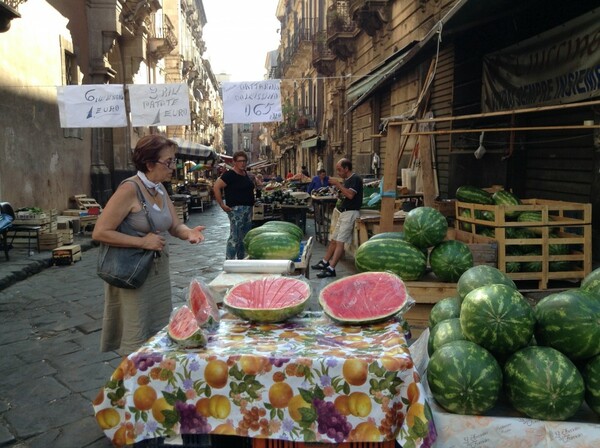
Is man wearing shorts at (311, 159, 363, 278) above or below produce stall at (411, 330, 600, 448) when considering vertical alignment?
above

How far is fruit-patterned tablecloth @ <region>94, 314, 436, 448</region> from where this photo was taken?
6.33 ft

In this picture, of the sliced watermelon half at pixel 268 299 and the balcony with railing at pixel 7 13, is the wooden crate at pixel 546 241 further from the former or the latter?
the balcony with railing at pixel 7 13

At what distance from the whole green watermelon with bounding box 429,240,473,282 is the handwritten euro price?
5.42 metres

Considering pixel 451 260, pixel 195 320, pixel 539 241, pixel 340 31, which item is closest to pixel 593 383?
pixel 195 320

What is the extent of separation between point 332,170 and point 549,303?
22.8 metres

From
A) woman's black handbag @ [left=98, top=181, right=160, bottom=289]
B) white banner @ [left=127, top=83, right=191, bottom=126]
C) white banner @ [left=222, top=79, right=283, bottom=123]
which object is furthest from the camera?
white banner @ [left=222, top=79, right=283, bottom=123]

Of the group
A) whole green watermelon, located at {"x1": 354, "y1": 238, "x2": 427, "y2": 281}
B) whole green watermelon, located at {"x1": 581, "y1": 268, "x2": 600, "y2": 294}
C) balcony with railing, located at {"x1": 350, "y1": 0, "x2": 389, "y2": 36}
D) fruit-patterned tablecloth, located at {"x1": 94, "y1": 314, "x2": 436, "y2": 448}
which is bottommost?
fruit-patterned tablecloth, located at {"x1": 94, "y1": 314, "x2": 436, "y2": 448}

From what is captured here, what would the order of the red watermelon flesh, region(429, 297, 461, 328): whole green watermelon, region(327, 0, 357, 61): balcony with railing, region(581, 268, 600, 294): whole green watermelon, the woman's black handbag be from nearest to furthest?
the red watermelon flesh < region(581, 268, 600, 294): whole green watermelon < region(429, 297, 461, 328): whole green watermelon < the woman's black handbag < region(327, 0, 357, 61): balcony with railing

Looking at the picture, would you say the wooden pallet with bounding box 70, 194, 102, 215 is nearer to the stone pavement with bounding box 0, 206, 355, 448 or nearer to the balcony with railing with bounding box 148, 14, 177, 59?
the stone pavement with bounding box 0, 206, 355, 448

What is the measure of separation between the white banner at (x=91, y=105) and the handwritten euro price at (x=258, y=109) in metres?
2.17

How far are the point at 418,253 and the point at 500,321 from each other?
229cm

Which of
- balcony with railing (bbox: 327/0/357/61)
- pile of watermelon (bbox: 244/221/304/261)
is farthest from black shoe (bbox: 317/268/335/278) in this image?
balcony with railing (bbox: 327/0/357/61)

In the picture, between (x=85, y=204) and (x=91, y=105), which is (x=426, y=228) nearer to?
(x=91, y=105)

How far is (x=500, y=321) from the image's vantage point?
211cm
